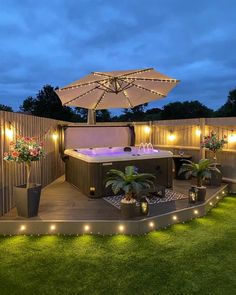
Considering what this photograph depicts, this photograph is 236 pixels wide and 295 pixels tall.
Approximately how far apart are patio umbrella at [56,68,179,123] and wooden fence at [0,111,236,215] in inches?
39.9

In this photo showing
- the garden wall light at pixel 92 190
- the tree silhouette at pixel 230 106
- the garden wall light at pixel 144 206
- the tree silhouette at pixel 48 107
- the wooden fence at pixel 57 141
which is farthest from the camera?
the tree silhouette at pixel 48 107

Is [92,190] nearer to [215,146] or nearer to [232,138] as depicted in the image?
[215,146]

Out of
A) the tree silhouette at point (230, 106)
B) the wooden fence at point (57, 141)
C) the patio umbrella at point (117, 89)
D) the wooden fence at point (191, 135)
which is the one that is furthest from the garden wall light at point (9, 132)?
the tree silhouette at point (230, 106)

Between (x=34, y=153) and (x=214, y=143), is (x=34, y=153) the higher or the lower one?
the lower one

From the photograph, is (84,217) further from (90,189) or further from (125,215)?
(90,189)

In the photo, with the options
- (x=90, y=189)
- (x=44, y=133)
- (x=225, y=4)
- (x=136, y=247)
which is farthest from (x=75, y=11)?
(x=136, y=247)

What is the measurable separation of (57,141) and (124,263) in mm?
4961

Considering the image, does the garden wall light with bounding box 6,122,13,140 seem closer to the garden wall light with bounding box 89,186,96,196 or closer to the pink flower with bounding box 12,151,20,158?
the pink flower with bounding box 12,151,20,158

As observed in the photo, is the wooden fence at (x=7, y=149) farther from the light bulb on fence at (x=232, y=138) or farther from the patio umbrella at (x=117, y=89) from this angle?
the light bulb on fence at (x=232, y=138)

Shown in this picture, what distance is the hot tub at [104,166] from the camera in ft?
17.9

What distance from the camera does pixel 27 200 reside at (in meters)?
4.04

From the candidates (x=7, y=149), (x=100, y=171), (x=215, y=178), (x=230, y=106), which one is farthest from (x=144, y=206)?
(x=230, y=106)

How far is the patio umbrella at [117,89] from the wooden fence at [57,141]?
101cm

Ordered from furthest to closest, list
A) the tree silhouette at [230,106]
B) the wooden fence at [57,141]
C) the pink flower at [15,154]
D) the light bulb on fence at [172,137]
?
the tree silhouette at [230,106] → the light bulb on fence at [172,137] → the wooden fence at [57,141] → the pink flower at [15,154]
